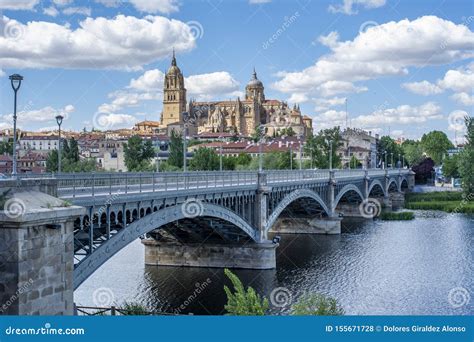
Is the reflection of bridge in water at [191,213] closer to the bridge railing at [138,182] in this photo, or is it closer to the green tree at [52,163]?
the bridge railing at [138,182]

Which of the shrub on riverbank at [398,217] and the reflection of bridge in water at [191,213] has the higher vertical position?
the reflection of bridge in water at [191,213]

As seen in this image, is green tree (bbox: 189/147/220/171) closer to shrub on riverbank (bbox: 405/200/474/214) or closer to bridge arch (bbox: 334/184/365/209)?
bridge arch (bbox: 334/184/365/209)

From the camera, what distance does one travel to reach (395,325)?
45.8 feet

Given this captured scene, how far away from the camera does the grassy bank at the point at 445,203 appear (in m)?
75.8

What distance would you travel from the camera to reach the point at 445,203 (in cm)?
8131

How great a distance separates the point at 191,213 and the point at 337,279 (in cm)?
1211

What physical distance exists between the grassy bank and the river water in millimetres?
21802

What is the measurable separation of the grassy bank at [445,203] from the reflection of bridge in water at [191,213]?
1209 centimetres

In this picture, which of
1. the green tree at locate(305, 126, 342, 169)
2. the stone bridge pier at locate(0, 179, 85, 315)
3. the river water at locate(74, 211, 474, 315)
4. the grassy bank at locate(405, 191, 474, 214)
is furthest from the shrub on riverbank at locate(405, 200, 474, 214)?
the stone bridge pier at locate(0, 179, 85, 315)

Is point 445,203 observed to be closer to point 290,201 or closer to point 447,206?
point 447,206

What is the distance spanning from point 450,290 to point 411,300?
3.25 metres

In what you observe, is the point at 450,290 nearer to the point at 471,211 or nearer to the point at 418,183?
the point at 471,211

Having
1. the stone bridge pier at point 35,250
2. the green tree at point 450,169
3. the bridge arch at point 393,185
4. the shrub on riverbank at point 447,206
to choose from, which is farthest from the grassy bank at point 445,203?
the stone bridge pier at point 35,250

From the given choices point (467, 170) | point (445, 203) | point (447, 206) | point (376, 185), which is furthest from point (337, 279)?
point (467, 170)
